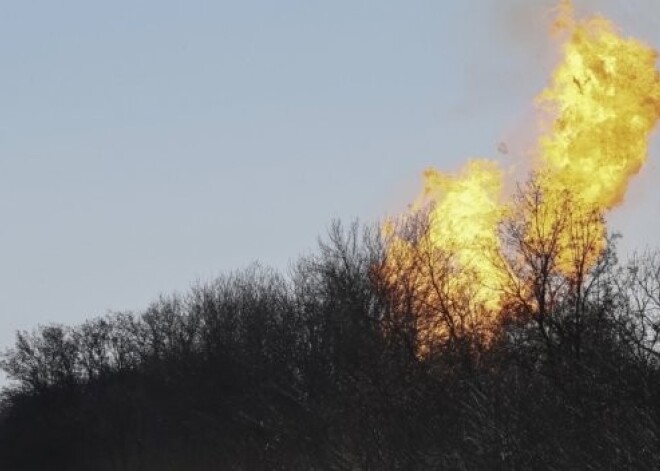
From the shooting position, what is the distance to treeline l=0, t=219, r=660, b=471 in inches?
1051

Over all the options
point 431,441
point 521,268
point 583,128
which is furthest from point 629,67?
point 431,441

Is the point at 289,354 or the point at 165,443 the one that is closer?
the point at 289,354

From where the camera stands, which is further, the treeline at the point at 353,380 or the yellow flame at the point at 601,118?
the yellow flame at the point at 601,118

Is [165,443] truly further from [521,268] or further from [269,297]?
[521,268]

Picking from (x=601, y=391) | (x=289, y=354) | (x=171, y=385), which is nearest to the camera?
(x=601, y=391)

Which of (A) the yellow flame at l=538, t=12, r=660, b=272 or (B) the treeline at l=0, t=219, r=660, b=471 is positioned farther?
(A) the yellow flame at l=538, t=12, r=660, b=272

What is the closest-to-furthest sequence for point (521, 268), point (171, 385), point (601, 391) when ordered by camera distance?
1. point (601, 391)
2. point (521, 268)
3. point (171, 385)

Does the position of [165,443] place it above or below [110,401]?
below

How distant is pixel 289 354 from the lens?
7794cm

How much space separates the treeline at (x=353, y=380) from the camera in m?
26.7

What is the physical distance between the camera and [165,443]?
292 feet

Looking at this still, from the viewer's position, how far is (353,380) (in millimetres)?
37594

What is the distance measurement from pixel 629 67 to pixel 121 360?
72290 millimetres

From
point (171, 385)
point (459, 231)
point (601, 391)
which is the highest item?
point (171, 385)
